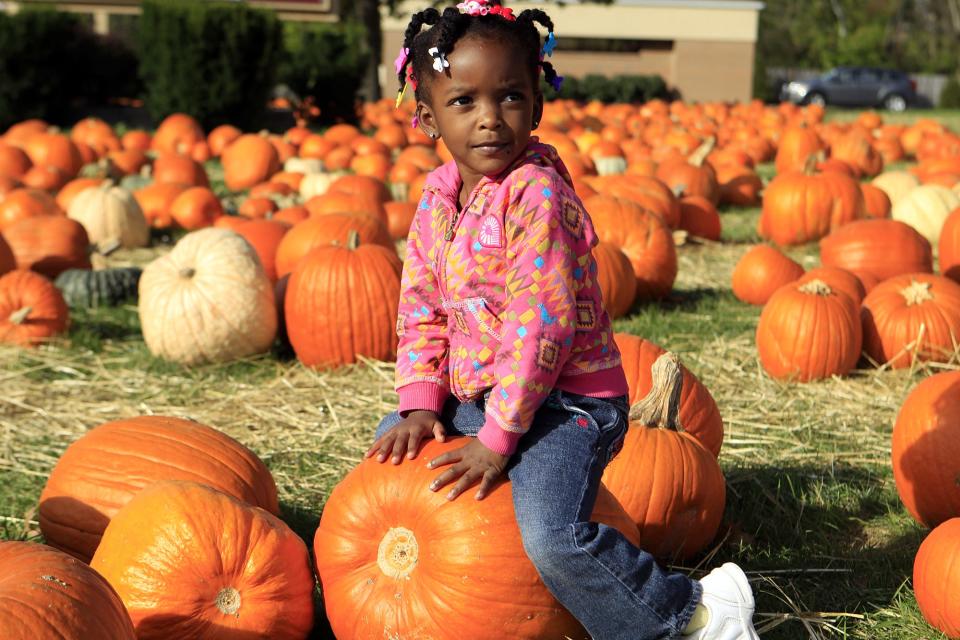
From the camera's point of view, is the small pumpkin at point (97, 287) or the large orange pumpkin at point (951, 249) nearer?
the large orange pumpkin at point (951, 249)

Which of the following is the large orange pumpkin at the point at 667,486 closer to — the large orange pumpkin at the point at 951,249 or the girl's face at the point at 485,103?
the girl's face at the point at 485,103

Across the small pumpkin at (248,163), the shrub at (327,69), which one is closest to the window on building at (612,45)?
the shrub at (327,69)

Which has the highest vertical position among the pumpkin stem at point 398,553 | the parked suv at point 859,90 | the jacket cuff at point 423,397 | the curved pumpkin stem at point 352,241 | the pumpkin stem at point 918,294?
the jacket cuff at point 423,397

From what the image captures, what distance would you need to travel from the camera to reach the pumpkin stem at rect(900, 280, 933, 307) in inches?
218

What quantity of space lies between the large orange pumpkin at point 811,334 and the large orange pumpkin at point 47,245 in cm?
472

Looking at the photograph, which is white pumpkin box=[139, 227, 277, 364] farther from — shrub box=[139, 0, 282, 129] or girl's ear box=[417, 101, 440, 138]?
shrub box=[139, 0, 282, 129]

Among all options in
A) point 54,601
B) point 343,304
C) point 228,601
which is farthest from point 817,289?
point 54,601

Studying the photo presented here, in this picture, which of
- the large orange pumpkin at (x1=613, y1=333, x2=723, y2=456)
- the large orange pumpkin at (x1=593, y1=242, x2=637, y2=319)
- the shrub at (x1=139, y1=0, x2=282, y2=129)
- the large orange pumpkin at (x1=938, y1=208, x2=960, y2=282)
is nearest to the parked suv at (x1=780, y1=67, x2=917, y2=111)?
the shrub at (x1=139, y1=0, x2=282, y2=129)

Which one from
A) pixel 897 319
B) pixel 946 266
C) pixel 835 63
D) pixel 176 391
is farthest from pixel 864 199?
pixel 835 63

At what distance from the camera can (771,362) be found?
5.51 metres

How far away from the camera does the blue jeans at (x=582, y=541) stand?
2629 mm

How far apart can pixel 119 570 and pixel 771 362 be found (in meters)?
3.65

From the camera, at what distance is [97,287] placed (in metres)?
7.07

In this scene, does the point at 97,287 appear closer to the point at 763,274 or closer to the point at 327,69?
the point at 763,274
